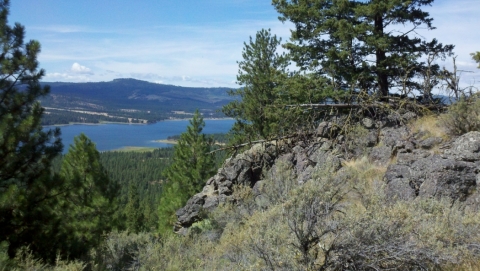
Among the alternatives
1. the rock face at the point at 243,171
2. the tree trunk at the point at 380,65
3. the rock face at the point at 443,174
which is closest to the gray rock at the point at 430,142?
the rock face at the point at 443,174

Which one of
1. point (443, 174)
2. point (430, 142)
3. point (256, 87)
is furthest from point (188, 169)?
point (443, 174)

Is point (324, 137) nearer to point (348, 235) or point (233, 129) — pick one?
point (348, 235)

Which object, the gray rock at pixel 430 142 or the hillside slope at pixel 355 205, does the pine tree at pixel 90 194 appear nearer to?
the hillside slope at pixel 355 205

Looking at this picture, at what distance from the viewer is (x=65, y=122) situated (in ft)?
642

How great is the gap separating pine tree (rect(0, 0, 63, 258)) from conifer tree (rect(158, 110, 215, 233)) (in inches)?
383

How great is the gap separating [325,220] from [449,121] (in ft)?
16.5

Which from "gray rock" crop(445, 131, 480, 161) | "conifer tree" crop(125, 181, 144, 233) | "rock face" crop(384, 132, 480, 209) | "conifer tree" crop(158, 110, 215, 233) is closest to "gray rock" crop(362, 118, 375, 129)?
"rock face" crop(384, 132, 480, 209)

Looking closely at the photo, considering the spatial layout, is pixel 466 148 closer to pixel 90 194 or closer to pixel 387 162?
pixel 387 162

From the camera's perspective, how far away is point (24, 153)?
23.4 feet

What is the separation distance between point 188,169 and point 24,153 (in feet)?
37.5

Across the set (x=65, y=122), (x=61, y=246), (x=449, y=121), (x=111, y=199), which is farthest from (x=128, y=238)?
(x=65, y=122)

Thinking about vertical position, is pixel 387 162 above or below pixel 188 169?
above

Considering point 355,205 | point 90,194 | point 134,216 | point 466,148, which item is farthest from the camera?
point 134,216

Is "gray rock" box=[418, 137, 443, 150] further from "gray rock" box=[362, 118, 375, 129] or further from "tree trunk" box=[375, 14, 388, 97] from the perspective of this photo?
"tree trunk" box=[375, 14, 388, 97]
